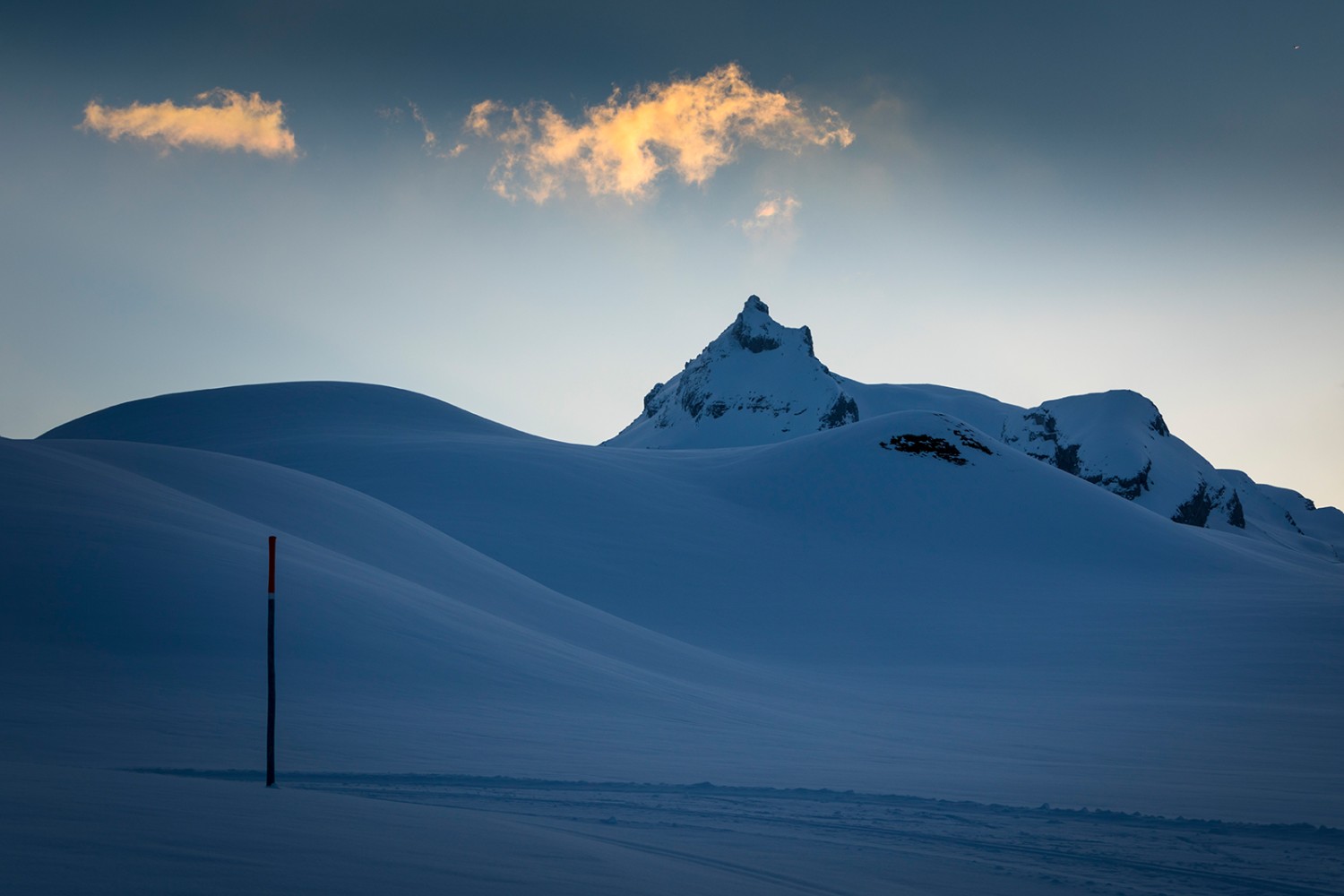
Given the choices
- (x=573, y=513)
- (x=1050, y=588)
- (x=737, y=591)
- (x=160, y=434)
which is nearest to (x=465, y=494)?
(x=573, y=513)

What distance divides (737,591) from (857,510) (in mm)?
14169

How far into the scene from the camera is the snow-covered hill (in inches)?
6033

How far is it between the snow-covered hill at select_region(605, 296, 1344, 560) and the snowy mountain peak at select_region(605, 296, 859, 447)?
7.7 inches

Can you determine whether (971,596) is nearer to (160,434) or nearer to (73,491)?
(73,491)

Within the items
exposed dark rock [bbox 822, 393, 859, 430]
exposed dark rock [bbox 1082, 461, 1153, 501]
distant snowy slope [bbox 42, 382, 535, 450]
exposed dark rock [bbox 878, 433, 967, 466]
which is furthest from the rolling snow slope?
exposed dark rock [bbox 822, 393, 859, 430]

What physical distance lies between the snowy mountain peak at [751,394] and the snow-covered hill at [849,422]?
0.20 metres

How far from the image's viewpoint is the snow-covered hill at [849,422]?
153 meters

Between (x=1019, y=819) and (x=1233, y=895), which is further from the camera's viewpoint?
(x=1019, y=819)

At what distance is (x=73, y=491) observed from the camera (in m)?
17.2

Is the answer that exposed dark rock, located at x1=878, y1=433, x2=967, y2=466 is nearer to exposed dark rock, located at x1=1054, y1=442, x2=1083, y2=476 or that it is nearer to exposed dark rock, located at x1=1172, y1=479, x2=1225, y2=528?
exposed dark rock, located at x1=1172, y1=479, x2=1225, y2=528

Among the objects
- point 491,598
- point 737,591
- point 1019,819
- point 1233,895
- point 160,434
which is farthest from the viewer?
point 160,434

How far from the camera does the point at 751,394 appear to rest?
17112cm

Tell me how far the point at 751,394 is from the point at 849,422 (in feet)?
56.8

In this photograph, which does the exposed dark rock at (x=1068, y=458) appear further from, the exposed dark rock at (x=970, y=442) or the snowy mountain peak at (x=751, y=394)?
the exposed dark rock at (x=970, y=442)
